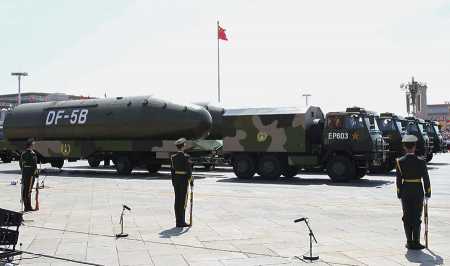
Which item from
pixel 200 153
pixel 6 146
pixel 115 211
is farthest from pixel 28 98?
pixel 115 211

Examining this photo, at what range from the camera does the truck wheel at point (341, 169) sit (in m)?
20.6

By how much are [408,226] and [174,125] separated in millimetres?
17343

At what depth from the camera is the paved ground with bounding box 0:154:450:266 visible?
307 inches

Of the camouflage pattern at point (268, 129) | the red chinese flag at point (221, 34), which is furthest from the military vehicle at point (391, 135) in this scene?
the red chinese flag at point (221, 34)

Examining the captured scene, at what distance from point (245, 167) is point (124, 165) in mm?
6766

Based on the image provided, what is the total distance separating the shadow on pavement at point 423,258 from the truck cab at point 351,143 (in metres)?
12.7

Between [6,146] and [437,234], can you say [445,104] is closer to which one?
[6,146]

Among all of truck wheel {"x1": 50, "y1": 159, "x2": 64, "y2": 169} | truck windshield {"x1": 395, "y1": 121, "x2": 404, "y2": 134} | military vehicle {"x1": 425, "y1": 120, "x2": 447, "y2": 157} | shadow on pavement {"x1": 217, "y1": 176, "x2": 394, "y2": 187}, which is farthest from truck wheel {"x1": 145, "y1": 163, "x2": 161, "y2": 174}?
military vehicle {"x1": 425, "y1": 120, "x2": 447, "y2": 157}

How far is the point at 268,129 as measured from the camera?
73.6 feet

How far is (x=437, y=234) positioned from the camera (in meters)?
9.38

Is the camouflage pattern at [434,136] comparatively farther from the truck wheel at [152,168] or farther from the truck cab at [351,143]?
the truck wheel at [152,168]

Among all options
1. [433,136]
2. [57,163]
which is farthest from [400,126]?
[57,163]

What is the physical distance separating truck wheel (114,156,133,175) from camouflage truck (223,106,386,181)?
5404 mm

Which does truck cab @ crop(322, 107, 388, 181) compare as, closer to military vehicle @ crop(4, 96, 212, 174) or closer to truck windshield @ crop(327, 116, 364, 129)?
truck windshield @ crop(327, 116, 364, 129)
